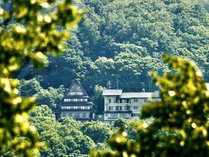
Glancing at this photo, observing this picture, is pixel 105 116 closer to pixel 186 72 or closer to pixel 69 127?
pixel 69 127

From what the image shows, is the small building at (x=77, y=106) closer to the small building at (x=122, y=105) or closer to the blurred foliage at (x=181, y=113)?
the small building at (x=122, y=105)

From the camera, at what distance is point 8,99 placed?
41.1 feet

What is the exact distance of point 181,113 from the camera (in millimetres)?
14898

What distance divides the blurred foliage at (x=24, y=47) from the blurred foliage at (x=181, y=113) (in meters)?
1.90

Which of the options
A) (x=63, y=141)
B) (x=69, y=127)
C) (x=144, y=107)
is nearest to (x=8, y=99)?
(x=144, y=107)

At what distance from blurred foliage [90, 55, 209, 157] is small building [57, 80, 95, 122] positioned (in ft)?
591

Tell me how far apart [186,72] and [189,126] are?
946 mm

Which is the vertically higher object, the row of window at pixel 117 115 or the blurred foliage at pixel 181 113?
the row of window at pixel 117 115

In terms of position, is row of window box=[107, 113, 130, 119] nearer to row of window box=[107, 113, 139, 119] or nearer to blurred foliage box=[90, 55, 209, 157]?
row of window box=[107, 113, 139, 119]

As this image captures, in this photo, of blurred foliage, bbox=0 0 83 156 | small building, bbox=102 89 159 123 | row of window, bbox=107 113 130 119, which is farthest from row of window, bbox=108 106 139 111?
blurred foliage, bbox=0 0 83 156

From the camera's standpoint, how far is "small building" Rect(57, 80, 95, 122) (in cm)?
19638

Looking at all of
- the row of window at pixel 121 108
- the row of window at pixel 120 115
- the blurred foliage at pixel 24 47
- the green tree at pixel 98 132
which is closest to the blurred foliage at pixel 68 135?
the green tree at pixel 98 132

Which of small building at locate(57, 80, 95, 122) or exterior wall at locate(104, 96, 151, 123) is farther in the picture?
small building at locate(57, 80, 95, 122)

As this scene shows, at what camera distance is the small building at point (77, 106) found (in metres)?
196
